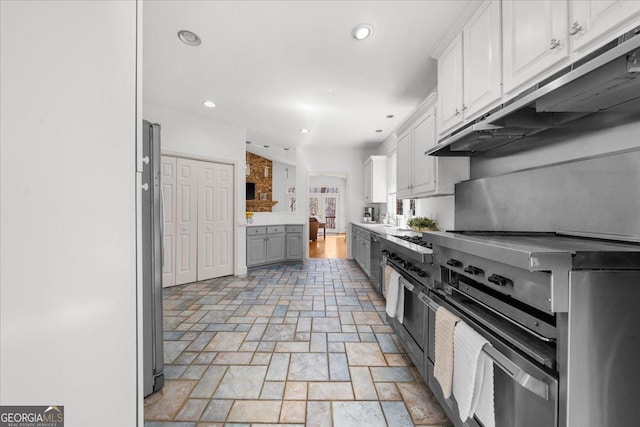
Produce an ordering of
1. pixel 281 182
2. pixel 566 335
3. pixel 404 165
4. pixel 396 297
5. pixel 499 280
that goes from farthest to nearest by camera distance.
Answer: pixel 281 182 < pixel 404 165 < pixel 396 297 < pixel 499 280 < pixel 566 335

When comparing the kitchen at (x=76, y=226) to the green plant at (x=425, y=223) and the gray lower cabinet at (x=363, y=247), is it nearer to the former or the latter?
the green plant at (x=425, y=223)

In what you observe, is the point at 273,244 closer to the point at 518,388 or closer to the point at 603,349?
the point at 518,388

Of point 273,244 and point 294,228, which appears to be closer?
point 273,244

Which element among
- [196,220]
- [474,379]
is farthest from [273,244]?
[474,379]

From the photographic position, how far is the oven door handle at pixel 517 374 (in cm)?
84

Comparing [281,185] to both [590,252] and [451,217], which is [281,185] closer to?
[451,217]

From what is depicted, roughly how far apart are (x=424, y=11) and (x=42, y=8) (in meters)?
2.26

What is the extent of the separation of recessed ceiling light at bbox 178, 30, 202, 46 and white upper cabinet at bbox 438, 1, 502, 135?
2.21 m

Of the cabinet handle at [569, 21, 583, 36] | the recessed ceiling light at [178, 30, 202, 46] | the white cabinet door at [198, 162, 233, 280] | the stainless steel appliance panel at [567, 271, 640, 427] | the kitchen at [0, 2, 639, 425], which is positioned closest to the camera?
the kitchen at [0, 2, 639, 425]

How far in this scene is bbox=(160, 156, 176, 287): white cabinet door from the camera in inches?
156

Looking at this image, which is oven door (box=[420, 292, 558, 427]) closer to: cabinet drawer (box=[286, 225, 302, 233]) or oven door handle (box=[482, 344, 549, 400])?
oven door handle (box=[482, 344, 549, 400])

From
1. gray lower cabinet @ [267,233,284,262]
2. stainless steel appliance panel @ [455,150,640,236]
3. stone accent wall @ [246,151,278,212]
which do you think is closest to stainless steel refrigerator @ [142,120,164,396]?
stainless steel appliance panel @ [455,150,640,236]

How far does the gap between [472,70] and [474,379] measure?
1.94 m

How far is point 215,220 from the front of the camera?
15.0 feet
